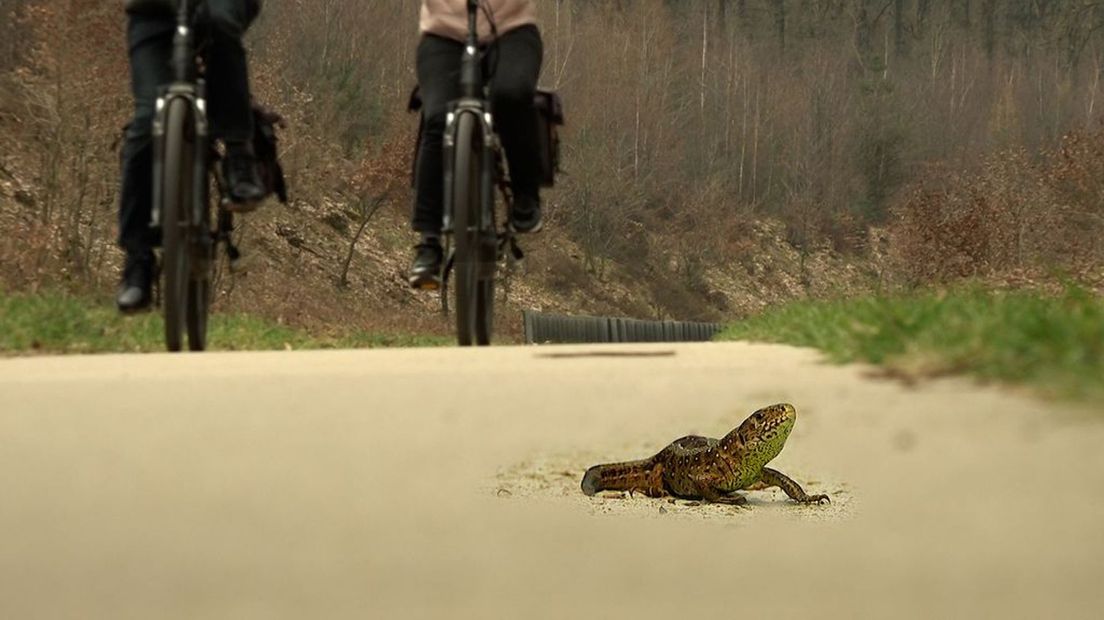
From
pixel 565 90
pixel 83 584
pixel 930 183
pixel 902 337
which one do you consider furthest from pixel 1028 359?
pixel 930 183

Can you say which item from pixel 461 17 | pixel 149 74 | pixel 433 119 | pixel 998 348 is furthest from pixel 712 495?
pixel 461 17

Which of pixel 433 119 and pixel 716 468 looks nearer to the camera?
pixel 716 468

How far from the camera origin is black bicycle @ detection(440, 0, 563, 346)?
4801 millimetres

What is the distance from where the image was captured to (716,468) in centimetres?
213

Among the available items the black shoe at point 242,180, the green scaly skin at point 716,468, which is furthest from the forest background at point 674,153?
the green scaly skin at point 716,468

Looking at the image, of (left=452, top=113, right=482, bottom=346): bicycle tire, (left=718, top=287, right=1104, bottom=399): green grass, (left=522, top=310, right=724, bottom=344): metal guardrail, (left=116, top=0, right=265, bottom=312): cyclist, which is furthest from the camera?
(left=522, top=310, right=724, bottom=344): metal guardrail

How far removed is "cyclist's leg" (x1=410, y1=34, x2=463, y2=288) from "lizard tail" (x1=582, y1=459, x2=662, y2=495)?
3052 millimetres

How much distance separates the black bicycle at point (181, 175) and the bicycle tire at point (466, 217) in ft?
2.58

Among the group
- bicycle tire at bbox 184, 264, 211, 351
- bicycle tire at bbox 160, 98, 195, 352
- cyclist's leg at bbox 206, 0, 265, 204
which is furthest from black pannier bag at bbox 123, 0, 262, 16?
bicycle tire at bbox 184, 264, 211, 351

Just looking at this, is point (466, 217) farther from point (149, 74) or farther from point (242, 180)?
point (149, 74)

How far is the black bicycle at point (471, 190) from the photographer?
15.8 ft

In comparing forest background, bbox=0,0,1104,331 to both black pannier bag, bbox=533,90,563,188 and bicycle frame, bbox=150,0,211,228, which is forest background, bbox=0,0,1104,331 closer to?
black pannier bag, bbox=533,90,563,188

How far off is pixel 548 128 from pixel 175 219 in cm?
154

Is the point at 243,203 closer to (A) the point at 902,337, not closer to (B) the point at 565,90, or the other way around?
(A) the point at 902,337
